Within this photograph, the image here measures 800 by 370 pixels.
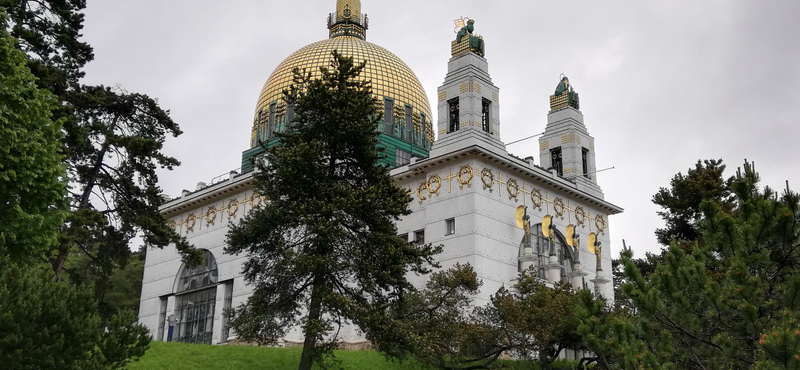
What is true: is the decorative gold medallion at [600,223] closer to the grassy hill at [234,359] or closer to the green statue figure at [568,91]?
the green statue figure at [568,91]

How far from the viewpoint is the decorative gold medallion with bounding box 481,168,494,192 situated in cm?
3703

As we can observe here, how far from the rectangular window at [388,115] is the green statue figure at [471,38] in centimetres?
924

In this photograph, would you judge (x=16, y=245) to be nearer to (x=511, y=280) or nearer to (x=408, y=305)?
(x=408, y=305)

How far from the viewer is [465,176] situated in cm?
3694

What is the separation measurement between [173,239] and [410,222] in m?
14.4

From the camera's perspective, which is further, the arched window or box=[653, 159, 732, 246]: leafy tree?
the arched window

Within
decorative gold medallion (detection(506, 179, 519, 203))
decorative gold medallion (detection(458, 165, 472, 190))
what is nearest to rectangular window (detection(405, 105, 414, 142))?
decorative gold medallion (detection(506, 179, 519, 203))

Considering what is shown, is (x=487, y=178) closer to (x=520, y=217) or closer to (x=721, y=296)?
(x=520, y=217)

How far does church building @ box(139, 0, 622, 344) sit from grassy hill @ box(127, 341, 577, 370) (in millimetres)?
6573

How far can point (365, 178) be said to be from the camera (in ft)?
81.9

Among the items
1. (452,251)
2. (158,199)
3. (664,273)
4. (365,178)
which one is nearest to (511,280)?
(452,251)

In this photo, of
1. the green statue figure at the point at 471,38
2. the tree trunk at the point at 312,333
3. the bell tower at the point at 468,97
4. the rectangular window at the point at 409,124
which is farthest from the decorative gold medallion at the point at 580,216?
the tree trunk at the point at 312,333

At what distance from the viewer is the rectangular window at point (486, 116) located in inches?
1531

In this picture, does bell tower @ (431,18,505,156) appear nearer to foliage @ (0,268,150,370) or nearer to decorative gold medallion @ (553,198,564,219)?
decorative gold medallion @ (553,198,564,219)
